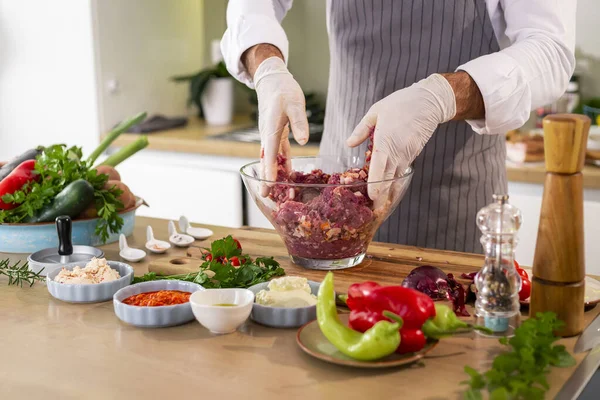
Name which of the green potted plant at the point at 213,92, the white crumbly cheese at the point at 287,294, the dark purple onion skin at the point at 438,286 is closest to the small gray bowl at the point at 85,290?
the white crumbly cheese at the point at 287,294

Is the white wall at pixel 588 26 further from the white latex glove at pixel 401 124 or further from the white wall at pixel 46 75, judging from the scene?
the white wall at pixel 46 75

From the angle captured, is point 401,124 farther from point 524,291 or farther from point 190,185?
point 190,185

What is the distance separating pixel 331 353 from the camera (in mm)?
969

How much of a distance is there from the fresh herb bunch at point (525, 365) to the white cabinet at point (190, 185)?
188 cm

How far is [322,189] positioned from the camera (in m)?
1.28

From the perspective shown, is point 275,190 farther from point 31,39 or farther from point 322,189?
point 31,39

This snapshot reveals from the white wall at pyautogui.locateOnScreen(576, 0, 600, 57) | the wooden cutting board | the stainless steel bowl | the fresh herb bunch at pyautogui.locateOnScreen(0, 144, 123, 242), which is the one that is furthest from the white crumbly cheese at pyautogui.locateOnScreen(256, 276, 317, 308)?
the white wall at pyautogui.locateOnScreen(576, 0, 600, 57)

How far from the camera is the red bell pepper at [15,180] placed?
1516 mm

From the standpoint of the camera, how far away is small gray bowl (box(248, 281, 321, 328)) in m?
1.09

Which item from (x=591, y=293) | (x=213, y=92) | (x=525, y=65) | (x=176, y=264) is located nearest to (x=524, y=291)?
(x=591, y=293)

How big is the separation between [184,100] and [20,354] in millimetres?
2558

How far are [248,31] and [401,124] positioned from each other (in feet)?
1.75

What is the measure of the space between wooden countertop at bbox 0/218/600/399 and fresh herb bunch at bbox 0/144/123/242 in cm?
31

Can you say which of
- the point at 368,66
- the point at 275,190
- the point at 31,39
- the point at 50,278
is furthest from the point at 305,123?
the point at 31,39
